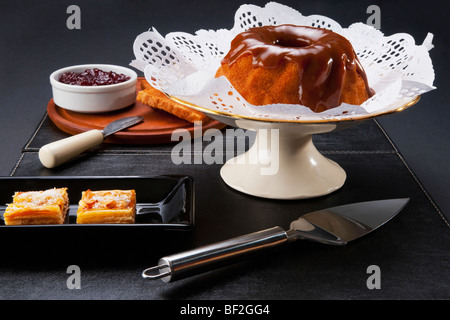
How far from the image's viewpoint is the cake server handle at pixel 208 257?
104cm

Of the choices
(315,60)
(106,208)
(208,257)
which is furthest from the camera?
(315,60)

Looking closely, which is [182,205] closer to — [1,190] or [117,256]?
[117,256]

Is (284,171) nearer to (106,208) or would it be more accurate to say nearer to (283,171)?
(283,171)

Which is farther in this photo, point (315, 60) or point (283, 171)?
point (283, 171)

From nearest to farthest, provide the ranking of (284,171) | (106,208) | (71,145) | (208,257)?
(208,257)
(106,208)
(284,171)
(71,145)

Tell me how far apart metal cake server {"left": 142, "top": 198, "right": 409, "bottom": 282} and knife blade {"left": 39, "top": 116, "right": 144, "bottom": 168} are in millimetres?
541

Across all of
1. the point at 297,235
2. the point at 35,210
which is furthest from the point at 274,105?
the point at 35,210

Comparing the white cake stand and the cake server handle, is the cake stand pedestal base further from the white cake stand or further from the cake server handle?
the cake server handle

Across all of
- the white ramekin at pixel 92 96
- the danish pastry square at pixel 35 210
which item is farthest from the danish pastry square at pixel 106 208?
the white ramekin at pixel 92 96

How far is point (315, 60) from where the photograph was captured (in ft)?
4.18

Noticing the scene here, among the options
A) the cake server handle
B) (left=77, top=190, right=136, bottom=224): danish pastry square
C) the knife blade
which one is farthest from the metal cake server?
the knife blade

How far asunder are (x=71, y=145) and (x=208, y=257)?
0.64 meters

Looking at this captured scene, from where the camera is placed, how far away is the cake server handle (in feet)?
3.41

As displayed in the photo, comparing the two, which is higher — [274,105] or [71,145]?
[274,105]
